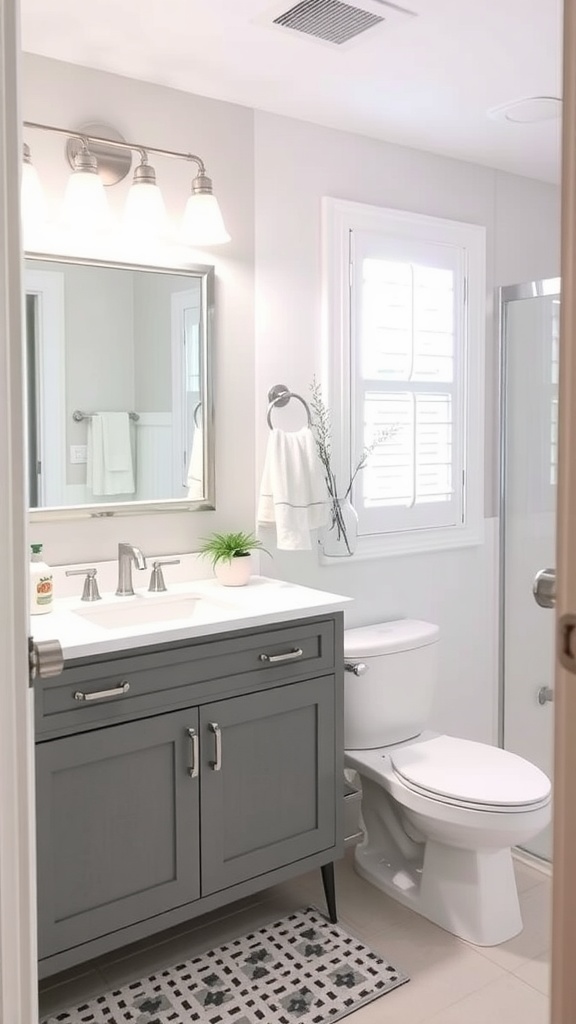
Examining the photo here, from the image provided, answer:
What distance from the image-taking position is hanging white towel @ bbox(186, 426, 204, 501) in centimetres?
260

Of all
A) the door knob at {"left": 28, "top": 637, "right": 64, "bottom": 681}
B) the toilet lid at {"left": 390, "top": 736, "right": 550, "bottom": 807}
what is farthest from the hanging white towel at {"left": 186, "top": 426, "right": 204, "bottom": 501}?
the door knob at {"left": 28, "top": 637, "right": 64, "bottom": 681}

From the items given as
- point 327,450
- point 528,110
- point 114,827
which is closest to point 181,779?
point 114,827

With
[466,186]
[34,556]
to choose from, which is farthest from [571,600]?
[466,186]

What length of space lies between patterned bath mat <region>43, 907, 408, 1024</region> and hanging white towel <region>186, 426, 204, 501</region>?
3.97 feet

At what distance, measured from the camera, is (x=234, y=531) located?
8.88ft

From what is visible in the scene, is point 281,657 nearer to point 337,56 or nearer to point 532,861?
point 532,861

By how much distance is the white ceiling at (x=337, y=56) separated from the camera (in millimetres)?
2055

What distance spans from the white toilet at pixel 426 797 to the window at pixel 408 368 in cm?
44

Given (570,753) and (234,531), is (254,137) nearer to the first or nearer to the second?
(234,531)

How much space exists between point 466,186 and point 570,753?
283cm

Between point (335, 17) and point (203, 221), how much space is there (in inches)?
23.9

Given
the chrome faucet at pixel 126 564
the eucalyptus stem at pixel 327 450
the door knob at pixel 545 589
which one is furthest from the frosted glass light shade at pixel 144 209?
the door knob at pixel 545 589

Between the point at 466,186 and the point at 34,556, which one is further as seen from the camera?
the point at 466,186

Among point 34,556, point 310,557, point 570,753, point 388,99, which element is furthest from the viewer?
point 310,557
